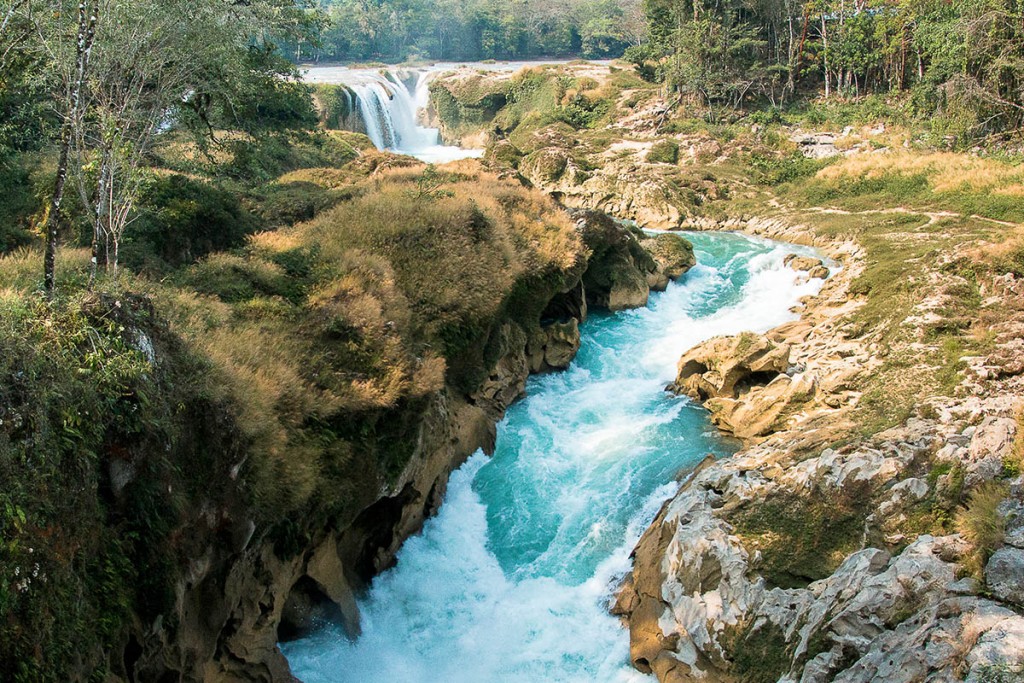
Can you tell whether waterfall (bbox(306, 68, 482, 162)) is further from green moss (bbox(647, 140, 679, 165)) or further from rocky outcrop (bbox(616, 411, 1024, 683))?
rocky outcrop (bbox(616, 411, 1024, 683))

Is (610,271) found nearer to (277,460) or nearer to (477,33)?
(277,460)

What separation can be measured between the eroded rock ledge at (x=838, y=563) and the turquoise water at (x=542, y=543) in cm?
107

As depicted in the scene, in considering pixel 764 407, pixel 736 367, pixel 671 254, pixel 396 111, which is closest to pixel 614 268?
pixel 671 254

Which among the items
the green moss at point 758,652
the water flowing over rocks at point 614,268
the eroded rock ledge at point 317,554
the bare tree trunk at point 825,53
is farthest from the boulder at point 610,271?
the bare tree trunk at point 825,53

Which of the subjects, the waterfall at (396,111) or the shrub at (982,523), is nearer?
the shrub at (982,523)

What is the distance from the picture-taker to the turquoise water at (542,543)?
12727mm

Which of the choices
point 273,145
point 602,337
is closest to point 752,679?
point 602,337

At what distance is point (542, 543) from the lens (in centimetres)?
1551

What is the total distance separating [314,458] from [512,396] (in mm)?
9763

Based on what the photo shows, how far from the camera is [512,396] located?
2133 centimetres

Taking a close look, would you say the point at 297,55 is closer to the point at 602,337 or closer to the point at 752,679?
the point at 602,337

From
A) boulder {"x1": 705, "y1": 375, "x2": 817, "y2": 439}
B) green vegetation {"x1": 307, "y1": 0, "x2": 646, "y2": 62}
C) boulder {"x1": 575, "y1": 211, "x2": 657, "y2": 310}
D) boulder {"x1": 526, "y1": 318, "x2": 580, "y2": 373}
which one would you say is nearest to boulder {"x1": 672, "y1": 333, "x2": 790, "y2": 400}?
boulder {"x1": 705, "y1": 375, "x2": 817, "y2": 439}

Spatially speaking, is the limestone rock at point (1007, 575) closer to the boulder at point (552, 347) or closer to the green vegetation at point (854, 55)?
the boulder at point (552, 347)

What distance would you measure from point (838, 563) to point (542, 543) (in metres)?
6.13
